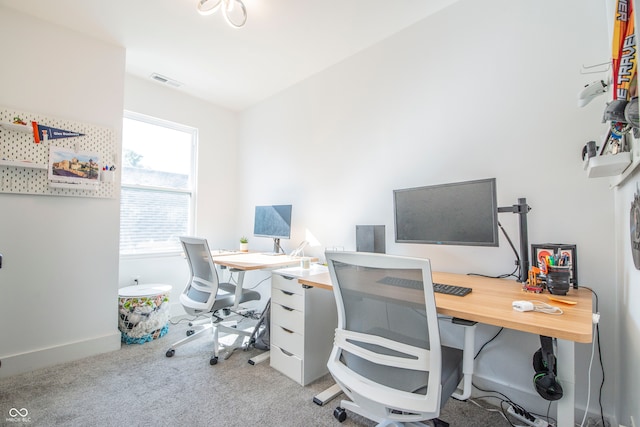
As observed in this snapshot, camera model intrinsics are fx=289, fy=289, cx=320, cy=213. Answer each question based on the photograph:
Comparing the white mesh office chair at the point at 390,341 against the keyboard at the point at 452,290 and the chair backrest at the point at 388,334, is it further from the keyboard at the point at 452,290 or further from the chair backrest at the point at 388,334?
the keyboard at the point at 452,290

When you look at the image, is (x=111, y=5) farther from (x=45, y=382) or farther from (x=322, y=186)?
(x=45, y=382)

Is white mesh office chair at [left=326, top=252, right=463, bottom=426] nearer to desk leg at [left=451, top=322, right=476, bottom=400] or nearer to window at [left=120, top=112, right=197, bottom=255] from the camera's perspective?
desk leg at [left=451, top=322, right=476, bottom=400]

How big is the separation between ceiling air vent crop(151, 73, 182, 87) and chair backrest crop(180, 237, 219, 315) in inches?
73.4

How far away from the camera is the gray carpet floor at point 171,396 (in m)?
1.56

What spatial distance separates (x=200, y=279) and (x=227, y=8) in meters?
2.02

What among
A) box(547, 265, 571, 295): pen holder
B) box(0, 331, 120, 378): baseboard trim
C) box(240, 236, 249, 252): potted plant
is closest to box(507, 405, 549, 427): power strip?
box(547, 265, 571, 295): pen holder

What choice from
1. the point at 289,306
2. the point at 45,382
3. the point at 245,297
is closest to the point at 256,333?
the point at 245,297

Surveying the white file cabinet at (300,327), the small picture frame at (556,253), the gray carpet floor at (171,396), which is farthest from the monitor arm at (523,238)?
the white file cabinet at (300,327)

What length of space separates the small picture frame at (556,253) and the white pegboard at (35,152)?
3134mm

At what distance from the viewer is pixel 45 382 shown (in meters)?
1.92

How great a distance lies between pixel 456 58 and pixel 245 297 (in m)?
2.38

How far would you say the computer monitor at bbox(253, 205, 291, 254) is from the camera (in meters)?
2.90

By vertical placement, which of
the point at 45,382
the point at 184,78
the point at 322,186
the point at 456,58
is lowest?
the point at 45,382

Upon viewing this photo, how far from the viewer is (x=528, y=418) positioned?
1509mm
